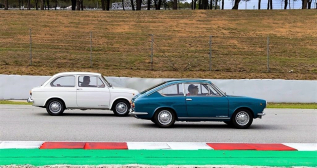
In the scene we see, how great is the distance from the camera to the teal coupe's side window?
12978 millimetres

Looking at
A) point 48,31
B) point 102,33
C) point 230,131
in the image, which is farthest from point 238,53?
point 230,131

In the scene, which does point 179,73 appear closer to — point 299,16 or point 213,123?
point 213,123

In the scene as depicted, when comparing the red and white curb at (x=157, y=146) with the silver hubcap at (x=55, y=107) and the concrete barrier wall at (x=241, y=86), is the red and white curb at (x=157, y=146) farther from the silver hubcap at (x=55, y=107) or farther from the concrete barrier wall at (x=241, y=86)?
the concrete barrier wall at (x=241, y=86)

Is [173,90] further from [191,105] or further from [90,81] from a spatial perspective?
[90,81]

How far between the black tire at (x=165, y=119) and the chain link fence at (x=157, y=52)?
46.6ft

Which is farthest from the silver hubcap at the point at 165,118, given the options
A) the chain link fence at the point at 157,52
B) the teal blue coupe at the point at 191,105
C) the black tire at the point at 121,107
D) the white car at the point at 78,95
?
the chain link fence at the point at 157,52

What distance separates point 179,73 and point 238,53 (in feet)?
19.2

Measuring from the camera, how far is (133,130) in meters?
12.5

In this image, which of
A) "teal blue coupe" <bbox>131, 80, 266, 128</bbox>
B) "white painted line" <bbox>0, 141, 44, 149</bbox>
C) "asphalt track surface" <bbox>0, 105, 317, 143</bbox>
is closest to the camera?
"white painted line" <bbox>0, 141, 44, 149</bbox>

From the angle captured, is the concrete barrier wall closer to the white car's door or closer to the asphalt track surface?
the asphalt track surface

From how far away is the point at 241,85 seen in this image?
899 inches

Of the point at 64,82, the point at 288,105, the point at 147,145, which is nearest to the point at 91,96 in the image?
the point at 64,82

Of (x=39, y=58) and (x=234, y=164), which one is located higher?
(x=39, y=58)

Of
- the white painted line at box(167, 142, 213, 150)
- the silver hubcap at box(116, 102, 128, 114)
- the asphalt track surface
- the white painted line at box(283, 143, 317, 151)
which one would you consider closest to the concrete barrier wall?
the asphalt track surface
